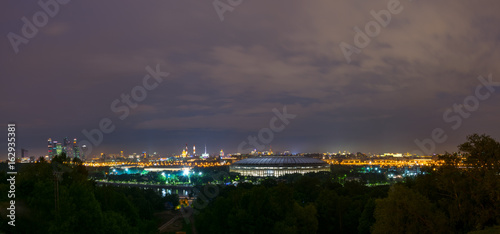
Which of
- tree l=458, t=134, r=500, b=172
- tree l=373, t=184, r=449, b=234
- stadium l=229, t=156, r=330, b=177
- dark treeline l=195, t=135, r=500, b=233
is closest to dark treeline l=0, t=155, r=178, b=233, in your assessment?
dark treeline l=195, t=135, r=500, b=233

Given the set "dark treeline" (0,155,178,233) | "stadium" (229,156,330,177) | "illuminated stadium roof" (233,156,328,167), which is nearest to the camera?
"dark treeline" (0,155,178,233)

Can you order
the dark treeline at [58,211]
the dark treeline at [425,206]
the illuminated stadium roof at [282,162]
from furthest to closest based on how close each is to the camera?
the illuminated stadium roof at [282,162], the dark treeline at [58,211], the dark treeline at [425,206]

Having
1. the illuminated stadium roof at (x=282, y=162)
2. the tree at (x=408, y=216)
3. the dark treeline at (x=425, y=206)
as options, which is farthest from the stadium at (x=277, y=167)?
the tree at (x=408, y=216)

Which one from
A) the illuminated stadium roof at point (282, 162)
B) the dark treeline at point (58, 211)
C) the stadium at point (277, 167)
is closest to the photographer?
the dark treeline at point (58, 211)

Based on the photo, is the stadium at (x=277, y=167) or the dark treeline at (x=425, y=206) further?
the stadium at (x=277, y=167)

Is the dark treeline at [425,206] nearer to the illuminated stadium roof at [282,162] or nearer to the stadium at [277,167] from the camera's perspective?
the stadium at [277,167]

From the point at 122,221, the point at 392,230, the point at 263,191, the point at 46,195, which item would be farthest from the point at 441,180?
the point at 46,195

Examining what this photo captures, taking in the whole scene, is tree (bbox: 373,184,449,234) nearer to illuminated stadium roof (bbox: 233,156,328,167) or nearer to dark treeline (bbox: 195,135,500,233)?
dark treeline (bbox: 195,135,500,233)

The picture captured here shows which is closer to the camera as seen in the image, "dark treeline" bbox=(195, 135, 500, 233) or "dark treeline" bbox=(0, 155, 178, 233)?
"dark treeline" bbox=(195, 135, 500, 233)
